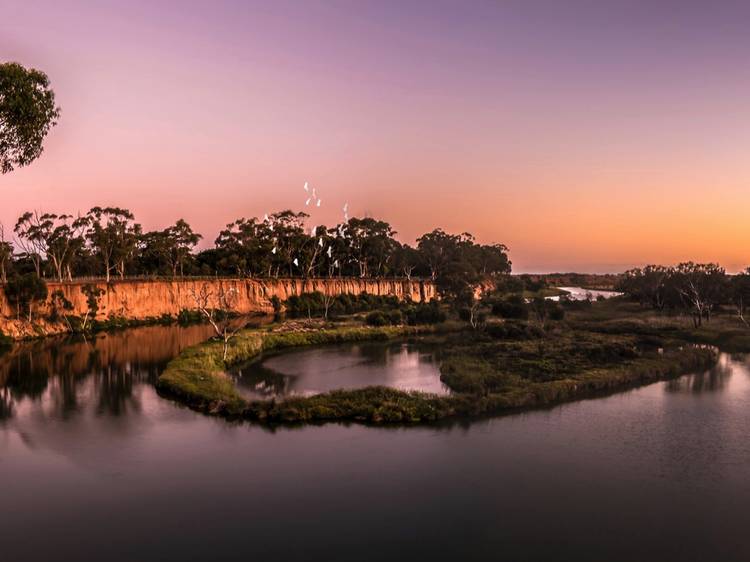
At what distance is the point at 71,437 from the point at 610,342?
46.4 metres

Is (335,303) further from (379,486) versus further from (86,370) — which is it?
(379,486)

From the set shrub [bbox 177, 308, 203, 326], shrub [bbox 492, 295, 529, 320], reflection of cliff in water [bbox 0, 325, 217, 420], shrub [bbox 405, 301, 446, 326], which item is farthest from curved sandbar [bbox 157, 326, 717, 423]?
shrub [bbox 177, 308, 203, 326]

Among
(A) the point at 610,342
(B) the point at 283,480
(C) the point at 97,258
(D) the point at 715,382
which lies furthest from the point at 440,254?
(B) the point at 283,480

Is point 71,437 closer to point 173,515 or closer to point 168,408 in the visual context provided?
point 168,408

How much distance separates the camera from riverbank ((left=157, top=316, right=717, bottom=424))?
32.3 m

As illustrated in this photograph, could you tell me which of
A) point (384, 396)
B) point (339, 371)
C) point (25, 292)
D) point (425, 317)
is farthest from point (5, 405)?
point (425, 317)

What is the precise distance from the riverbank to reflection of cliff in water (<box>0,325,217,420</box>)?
3.40m

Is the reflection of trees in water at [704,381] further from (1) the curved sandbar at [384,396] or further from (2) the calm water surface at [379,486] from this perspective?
(2) the calm water surface at [379,486]

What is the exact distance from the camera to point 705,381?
42.8 meters

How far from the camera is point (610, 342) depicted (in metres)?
54.4

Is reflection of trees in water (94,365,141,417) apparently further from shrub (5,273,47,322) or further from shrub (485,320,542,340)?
shrub (485,320,542,340)

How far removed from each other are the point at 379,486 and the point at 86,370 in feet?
118

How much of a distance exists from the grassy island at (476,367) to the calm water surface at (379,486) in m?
1.91

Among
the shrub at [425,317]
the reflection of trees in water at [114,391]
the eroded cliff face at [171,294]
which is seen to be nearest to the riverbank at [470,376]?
the reflection of trees in water at [114,391]
